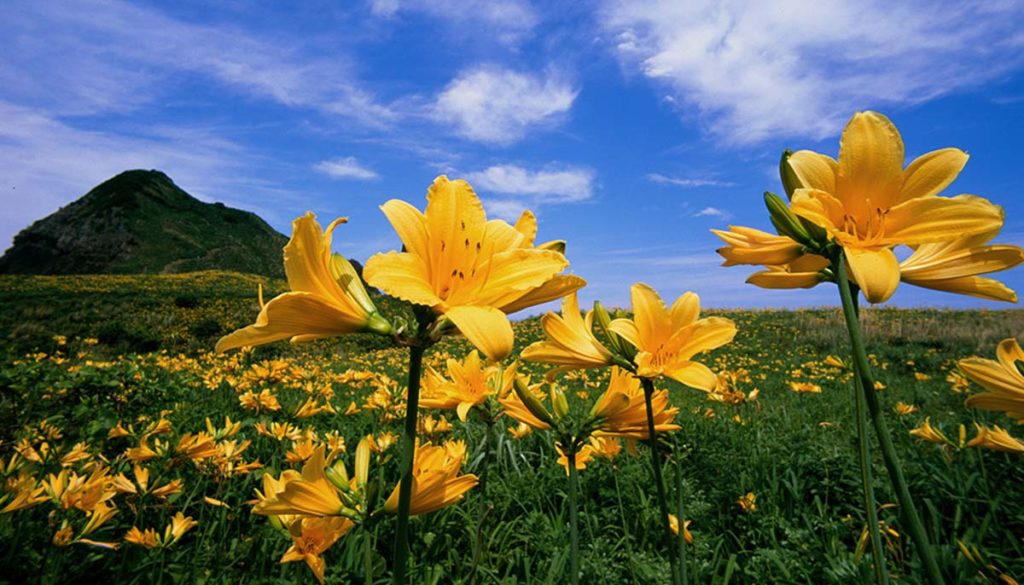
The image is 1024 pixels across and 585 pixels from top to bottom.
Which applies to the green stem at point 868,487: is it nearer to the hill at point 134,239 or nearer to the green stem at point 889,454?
the green stem at point 889,454

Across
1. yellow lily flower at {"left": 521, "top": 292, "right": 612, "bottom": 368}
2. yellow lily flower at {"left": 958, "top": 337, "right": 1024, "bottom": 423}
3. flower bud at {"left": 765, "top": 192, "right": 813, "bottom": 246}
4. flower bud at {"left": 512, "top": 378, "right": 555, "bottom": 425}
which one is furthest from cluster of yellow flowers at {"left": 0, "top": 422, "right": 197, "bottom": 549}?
yellow lily flower at {"left": 958, "top": 337, "right": 1024, "bottom": 423}

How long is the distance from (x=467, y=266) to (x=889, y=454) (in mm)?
732

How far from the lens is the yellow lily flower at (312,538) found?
1.26 meters

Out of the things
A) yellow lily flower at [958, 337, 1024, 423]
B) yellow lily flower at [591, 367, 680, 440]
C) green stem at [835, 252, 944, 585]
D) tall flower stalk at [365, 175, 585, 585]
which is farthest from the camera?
yellow lily flower at [591, 367, 680, 440]

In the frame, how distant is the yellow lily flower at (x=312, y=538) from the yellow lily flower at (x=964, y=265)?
56.5 inches

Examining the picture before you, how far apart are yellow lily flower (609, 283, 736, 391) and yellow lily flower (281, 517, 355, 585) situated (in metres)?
0.92

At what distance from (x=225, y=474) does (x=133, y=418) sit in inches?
111

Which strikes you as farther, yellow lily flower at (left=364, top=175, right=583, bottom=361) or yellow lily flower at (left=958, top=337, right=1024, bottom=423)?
yellow lily flower at (left=958, top=337, right=1024, bottom=423)

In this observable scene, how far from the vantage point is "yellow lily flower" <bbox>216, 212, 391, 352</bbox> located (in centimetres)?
77

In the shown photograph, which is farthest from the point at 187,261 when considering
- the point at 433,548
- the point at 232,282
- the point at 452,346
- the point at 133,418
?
the point at 433,548

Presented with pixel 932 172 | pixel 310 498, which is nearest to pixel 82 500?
pixel 310 498

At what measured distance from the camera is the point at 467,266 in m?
0.92

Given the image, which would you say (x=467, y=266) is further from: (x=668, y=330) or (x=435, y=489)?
(x=668, y=330)

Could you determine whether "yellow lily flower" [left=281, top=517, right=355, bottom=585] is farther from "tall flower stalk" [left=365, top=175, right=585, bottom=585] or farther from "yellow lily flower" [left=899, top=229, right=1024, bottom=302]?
"yellow lily flower" [left=899, top=229, right=1024, bottom=302]
